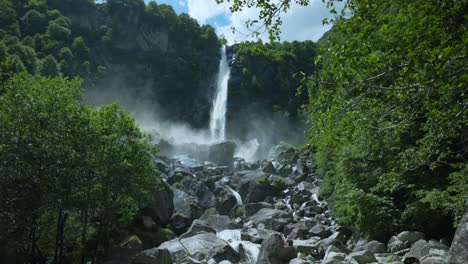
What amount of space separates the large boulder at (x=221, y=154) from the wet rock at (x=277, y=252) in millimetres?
38274

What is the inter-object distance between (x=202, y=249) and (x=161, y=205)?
32.2ft

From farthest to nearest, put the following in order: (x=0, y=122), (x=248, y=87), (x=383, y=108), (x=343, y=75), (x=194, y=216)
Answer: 1. (x=248, y=87)
2. (x=194, y=216)
3. (x=0, y=122)
4. (x=383, y=108)
5. (x=343, y=75)

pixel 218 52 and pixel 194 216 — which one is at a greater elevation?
pixel 218 52

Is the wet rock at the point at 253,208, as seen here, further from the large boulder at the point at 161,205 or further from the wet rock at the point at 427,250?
the wet rock at the point at 427,250

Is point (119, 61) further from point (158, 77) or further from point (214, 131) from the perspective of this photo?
point (214, 131)

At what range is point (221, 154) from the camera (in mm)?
56500

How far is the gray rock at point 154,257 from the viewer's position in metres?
17.0

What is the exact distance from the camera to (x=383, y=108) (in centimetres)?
970

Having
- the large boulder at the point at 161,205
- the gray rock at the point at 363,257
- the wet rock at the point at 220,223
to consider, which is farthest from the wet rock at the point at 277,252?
the large boulder at the point at 161,205

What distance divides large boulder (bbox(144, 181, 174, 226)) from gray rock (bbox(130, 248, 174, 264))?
9.52 metres

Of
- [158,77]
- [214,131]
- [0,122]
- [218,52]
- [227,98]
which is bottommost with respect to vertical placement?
[0,122]

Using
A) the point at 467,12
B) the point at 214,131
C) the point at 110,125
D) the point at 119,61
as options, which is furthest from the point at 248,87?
the point at 467,12

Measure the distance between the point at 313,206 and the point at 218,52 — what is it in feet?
232

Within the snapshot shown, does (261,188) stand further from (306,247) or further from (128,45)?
(128,45)
